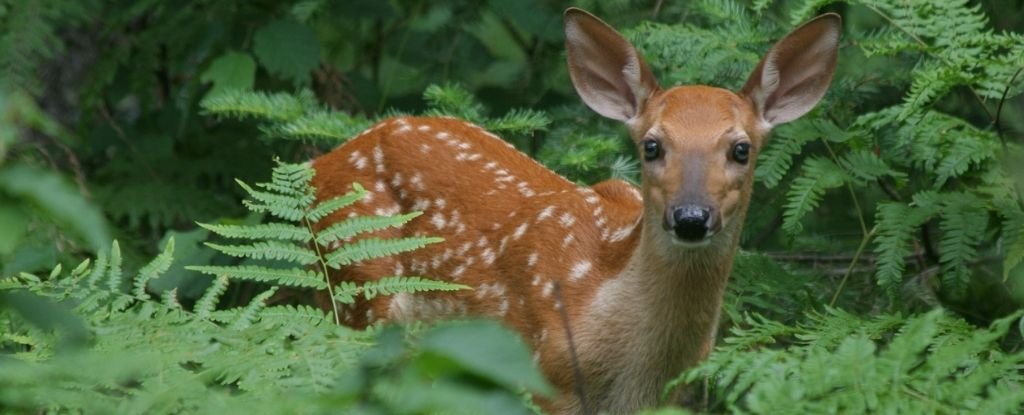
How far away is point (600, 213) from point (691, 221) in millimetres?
887

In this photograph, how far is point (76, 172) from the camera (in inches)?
251

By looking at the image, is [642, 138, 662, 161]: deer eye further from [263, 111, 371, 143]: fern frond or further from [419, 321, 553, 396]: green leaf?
[419, 321, 553, 396]: green leaf

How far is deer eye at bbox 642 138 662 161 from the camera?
4.49 metres

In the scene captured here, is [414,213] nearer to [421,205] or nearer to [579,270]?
[579,270]

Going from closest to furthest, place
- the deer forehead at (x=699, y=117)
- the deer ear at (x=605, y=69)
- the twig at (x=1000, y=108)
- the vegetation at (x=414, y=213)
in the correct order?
the vegetation at (x=414, y=213) → the deer forehead at (x=699, y=117) → the twig at (x=1000, y=108) → the deer ear at (x=605, y=69)

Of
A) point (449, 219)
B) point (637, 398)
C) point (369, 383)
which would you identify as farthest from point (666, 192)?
point (369, 383)

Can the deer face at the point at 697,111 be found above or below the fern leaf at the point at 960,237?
above

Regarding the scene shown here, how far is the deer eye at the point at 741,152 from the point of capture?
4469 mm

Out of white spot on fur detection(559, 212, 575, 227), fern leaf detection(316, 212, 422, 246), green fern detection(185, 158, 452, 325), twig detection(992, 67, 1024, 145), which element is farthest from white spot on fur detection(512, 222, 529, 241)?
twig detection(992, 67, 1024, 145)

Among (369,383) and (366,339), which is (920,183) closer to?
(366,339)

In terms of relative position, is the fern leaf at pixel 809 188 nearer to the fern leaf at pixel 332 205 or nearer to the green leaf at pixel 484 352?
the fern leaf at pixel 332 205

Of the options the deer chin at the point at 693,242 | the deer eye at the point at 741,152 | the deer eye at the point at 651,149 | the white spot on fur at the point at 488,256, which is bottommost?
the white spot on fur at the point at 488,256

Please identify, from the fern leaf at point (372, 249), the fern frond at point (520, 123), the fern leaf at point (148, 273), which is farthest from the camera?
the fern frond at point (520, 123)

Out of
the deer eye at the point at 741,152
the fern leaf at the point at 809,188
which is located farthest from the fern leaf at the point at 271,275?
the fern leaf at the point at 809,188
